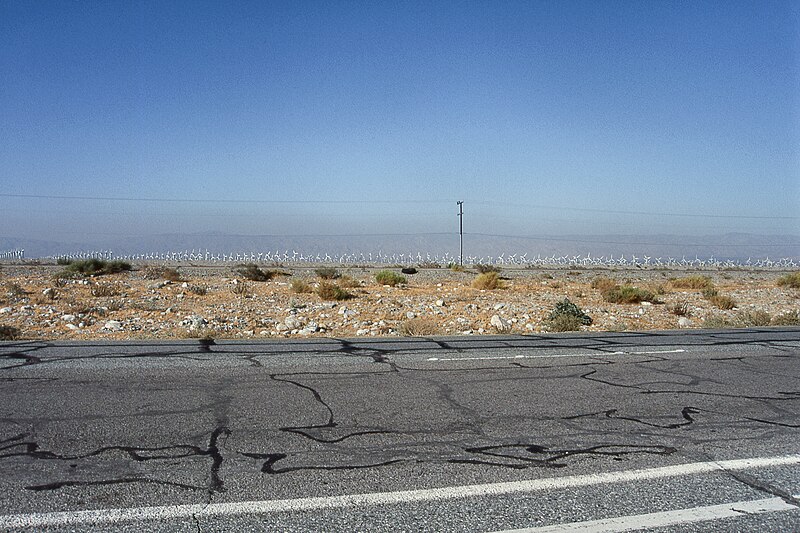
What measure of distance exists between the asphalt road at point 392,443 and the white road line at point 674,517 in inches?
0.6

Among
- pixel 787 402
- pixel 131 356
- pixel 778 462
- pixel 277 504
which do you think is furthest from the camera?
pixel 131 356

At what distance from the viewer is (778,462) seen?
519 centimetres

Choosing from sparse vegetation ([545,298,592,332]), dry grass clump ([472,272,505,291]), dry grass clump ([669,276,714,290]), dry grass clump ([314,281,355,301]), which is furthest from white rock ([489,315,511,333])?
dry grass clump ([669,276,714,290])

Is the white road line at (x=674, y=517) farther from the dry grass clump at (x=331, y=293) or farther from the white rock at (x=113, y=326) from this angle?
the dry grass clump at (x=331, y=293)

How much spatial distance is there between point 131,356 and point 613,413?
701 cm

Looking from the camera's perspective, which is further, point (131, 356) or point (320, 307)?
point (320, 307)

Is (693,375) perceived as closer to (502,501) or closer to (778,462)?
(778,462)

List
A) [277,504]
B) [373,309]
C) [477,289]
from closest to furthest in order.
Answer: [277,504] < [373,309] < [477,289]

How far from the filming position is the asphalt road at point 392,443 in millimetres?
4129

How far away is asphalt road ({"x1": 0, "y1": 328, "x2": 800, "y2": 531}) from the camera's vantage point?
413 cm

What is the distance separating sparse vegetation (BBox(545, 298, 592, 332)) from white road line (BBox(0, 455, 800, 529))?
11325mm

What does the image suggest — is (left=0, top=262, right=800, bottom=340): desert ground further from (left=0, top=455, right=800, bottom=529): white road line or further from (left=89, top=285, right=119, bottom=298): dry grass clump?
(left=0, top=455, right=800, bottom=529): white road line

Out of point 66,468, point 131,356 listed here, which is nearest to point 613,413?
point 66,468

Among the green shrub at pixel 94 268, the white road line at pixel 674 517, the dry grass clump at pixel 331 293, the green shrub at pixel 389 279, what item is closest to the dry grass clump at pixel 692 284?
the green shrub at pixel 389 279
